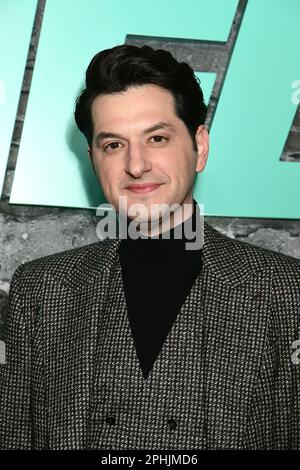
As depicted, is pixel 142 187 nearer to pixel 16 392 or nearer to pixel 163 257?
pixel 163 257

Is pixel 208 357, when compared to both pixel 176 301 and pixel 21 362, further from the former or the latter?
pixel 21 362

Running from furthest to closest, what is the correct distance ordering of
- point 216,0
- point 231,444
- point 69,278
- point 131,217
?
point 216,0
point 69,278
point 131,217
point 231,444

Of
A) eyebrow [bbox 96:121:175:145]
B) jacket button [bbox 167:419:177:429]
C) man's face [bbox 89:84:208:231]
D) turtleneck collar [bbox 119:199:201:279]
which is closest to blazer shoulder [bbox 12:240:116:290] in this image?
turtleneck collar [bbox 119:199:201:279]

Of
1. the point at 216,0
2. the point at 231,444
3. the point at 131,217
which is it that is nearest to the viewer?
the point at 231,444

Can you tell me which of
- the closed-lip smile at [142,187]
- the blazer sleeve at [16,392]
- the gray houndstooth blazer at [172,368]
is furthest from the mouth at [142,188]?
the blazer sleeve at [16,392]

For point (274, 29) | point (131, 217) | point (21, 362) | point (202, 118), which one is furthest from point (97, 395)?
point (274, 29)

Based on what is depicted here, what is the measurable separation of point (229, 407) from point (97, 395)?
340mm

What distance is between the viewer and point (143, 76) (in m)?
2.02

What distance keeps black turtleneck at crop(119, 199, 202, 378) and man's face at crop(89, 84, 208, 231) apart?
12 cm

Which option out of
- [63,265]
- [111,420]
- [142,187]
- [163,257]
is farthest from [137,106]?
[111,420]

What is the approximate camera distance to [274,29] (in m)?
2.45

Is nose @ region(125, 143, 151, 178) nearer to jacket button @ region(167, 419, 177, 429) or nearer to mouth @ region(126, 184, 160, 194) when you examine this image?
mouth @ region(126, 184, 160, 194)

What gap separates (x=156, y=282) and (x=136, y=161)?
0.33 m

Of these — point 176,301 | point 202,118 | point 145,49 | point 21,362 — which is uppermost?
point 145,49
